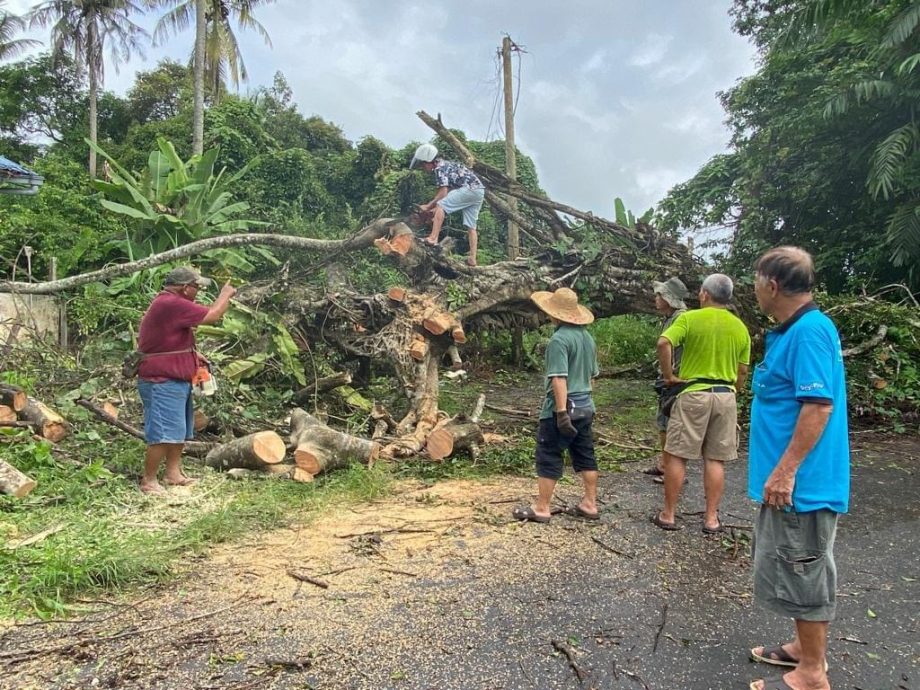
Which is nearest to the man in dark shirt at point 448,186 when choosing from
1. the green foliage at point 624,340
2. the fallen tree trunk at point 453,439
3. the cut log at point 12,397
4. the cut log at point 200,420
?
the fallen tree trunk at point 453,439

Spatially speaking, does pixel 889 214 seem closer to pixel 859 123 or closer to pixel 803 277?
pixel 859 123

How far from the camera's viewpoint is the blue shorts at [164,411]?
4453 mm

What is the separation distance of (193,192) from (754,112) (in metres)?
10.9

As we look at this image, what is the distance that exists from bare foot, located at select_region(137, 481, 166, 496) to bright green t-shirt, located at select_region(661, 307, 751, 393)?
3712 mm

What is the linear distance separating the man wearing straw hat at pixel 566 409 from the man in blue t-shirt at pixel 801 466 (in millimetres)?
1707

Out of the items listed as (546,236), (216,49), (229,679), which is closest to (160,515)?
(229,679)

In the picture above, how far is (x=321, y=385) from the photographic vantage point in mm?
6586

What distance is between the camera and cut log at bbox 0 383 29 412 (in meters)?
5.11

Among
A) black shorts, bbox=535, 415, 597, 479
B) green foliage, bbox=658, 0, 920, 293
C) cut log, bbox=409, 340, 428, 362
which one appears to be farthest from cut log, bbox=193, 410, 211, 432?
green foliage, bbox=658, 0, 920, 293

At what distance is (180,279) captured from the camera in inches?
181

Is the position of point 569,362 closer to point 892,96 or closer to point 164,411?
point 164,411

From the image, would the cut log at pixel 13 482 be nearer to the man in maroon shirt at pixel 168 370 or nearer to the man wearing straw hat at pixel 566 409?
the man in maroon shirt at pixel 168 370

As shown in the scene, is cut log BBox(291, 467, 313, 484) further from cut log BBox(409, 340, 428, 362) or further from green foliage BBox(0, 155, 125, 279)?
green foliage BBox(0, 155, 125, 279)

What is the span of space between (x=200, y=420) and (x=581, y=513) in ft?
12.1
